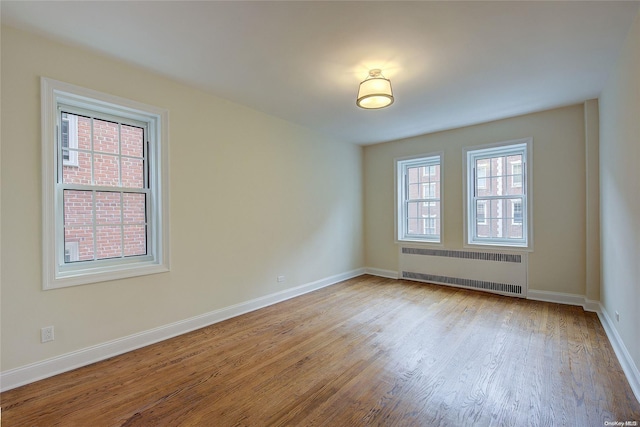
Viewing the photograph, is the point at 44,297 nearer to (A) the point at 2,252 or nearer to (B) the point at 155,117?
(A) the point at 2,252

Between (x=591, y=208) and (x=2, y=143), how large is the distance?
594cm

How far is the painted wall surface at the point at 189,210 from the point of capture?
2229 millimetres

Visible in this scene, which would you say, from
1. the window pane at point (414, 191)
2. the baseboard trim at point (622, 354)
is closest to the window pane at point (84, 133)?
the baseboard trim at point (622, 354)

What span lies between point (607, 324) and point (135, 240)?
4.97 meters

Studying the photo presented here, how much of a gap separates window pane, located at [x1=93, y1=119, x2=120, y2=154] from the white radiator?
4639 millimetres

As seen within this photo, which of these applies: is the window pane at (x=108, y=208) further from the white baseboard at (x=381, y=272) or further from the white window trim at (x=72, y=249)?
the white baseboard at (x=381, y=272)

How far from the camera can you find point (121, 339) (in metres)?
2.72

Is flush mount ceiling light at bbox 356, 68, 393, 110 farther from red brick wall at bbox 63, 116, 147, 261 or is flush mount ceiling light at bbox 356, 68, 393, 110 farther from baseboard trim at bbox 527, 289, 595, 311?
baseboard trim at bbox 527, 289, 595, 311

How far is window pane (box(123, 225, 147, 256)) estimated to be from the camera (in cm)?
294

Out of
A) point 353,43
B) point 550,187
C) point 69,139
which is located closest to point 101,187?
point 69,139

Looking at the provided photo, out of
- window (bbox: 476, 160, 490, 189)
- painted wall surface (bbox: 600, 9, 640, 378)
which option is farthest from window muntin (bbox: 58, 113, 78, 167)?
window (bbox: 476, 160, 490, 189)

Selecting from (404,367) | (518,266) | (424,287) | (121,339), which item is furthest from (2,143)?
(518,266)

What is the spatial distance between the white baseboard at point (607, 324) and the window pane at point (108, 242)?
4.29 metres

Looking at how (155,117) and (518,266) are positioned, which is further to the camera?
(518,266)
